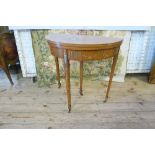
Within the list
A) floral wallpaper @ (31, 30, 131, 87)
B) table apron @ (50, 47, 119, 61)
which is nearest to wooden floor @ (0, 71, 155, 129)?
floral wallpaper @ (31, 30, 131, 87)

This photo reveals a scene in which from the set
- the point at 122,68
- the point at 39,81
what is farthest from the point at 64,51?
the point at 122,68

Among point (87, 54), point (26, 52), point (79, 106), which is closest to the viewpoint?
point (87, 54)

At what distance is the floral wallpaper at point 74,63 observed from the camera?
6.05 ft

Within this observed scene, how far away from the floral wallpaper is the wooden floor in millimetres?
94

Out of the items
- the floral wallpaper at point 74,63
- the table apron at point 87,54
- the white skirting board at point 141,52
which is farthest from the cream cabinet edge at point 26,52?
the white skirting board at point 141,52

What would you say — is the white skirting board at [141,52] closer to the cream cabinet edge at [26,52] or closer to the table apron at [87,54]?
the table apron at [87,54]

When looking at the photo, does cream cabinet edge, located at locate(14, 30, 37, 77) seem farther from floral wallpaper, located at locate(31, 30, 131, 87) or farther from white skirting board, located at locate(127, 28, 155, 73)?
white skirting board, located at locate(127, 28, 155, 73)

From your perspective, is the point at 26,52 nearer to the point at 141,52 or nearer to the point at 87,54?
the point at 87,54

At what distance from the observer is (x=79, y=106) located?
1.68 m

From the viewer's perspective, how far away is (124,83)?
2.06 meters

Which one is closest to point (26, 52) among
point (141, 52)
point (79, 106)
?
point (79, 106)

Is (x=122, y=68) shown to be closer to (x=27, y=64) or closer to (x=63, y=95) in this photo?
(x=63, y=95)

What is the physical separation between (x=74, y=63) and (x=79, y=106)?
0.51 m

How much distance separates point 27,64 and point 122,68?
0.99 metres
